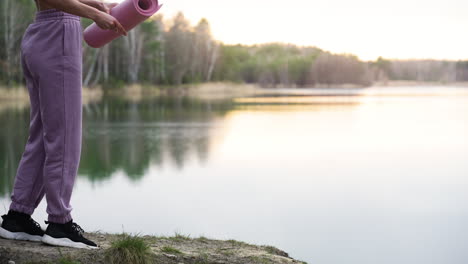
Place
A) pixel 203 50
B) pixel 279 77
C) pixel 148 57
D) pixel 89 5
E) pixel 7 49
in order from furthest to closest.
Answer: pixel 279 77 < pixel 203 50 < pixel 148 57 < pixel 7 49 < pixel 89 5

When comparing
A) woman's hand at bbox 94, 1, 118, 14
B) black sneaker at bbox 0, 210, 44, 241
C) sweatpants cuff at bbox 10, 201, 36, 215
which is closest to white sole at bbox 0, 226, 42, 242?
black sneaker at bbox 0, 210, 44, 241

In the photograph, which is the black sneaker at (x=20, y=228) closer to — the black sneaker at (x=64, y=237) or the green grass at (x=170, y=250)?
the black sneaker at (x=64, y=237)

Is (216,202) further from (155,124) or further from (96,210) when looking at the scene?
(155,124)

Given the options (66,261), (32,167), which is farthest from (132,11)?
(66,261)

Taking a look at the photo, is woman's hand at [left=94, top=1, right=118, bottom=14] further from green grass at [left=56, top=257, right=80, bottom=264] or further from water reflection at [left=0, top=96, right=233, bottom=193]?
water reflection at [left=0, top=96, right=233, bottom=193]

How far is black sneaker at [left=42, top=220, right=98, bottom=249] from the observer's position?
9.18 ft

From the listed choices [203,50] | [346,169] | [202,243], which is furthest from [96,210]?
[203,50]

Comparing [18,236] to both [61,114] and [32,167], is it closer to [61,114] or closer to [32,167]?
[32,167]

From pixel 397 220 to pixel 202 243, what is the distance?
2677mm

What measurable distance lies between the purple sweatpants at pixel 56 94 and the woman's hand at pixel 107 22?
145 millimetres

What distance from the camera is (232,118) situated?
17.3 meters

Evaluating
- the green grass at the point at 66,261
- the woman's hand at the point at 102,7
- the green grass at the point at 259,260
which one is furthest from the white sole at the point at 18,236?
the woman's hand at the point at 102,7

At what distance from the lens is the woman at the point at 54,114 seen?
2.74m

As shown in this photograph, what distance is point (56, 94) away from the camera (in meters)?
2.75
